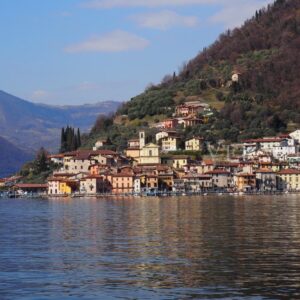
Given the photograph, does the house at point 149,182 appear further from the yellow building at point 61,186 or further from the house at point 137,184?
the yellow building at point 61,186

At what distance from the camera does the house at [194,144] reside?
13738 centimetres

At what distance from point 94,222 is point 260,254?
22756 millimetres

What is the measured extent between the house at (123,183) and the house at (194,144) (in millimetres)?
17232

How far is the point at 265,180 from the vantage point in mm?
126688

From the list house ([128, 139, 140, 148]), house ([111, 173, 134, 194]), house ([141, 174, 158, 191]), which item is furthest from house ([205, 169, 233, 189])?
house ([128, 139, 140, 148])

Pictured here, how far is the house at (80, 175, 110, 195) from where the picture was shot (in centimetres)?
12369

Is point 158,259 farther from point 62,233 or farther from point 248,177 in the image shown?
point 248,177

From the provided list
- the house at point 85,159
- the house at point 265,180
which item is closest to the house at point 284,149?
the house at point 265,180

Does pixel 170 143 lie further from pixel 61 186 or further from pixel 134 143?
pixel 61 186

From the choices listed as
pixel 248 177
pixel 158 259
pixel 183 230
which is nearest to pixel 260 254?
pixel 158 259

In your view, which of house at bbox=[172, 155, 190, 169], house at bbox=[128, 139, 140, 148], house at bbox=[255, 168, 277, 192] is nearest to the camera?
house at bbox=[255, 168, 277, 192]

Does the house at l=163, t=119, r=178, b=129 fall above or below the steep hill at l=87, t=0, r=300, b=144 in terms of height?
below

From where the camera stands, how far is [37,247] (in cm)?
3456

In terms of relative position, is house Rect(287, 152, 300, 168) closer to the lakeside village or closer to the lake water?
the lakeside village
